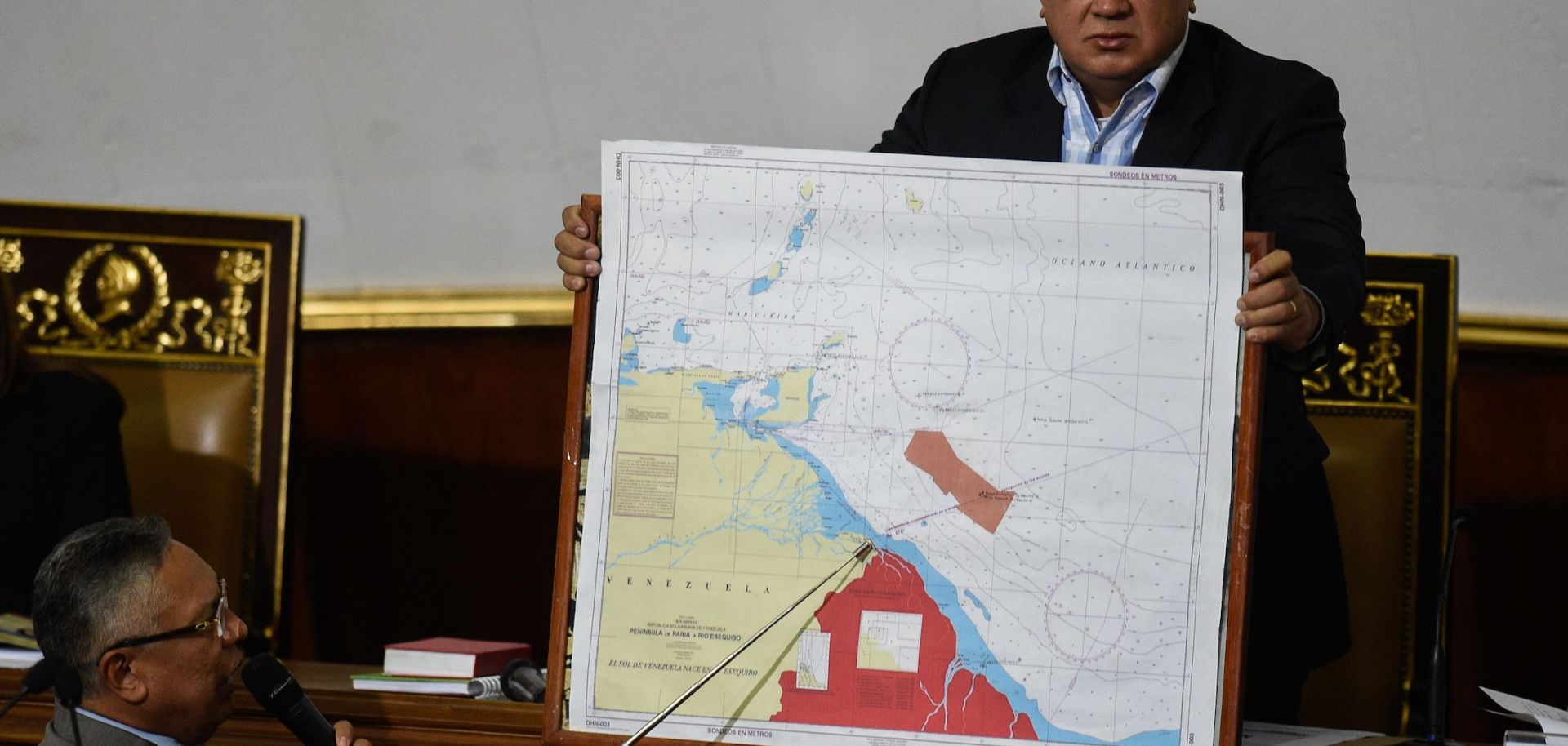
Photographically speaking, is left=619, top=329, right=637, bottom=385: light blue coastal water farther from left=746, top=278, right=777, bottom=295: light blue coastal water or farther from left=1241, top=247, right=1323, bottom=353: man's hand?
left=1241, top=247, right=1323, bottom=353: man's hand

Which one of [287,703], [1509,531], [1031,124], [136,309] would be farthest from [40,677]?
[1509,531]

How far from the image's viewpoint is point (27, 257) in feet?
9.50

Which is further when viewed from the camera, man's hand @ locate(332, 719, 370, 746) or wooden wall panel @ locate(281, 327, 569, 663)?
wooden wall panel @ locate(281, 327, 569, 663)

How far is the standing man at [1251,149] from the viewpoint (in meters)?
1.60

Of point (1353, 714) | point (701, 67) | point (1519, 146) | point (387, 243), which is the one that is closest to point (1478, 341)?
point (1519, 146)

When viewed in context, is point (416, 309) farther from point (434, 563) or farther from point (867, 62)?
point (867, 62)

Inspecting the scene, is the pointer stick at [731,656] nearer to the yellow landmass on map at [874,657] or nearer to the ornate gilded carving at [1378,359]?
the yellow landmass on map at [874,657]

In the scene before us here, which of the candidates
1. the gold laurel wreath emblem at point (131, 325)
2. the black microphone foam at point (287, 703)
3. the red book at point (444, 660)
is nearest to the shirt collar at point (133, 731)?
the black microphone foam at point (287, 703)

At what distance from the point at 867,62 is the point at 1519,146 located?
1.24 meters

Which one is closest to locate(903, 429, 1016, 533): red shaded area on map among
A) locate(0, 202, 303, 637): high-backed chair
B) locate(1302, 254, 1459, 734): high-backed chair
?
locate(1302, 254, 1459, 734): high-backed chair

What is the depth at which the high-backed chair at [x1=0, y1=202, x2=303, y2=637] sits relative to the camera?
280 cm

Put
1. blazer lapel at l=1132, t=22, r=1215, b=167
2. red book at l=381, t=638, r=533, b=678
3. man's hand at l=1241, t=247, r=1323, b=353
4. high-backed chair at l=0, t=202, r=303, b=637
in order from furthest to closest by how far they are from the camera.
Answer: high-backed chair at l=0, t=202, r=303, b=637 → red book at l=381, t=638, r=533, b=678 → blazer lapel at l=1132, t=22, r=1215, b=167 → man's hand at l=1241, t=247, r=1323, b=353

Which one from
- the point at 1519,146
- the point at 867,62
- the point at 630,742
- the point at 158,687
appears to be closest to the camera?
the point at 630,742

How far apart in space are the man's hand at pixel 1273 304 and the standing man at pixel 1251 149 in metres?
0.12
